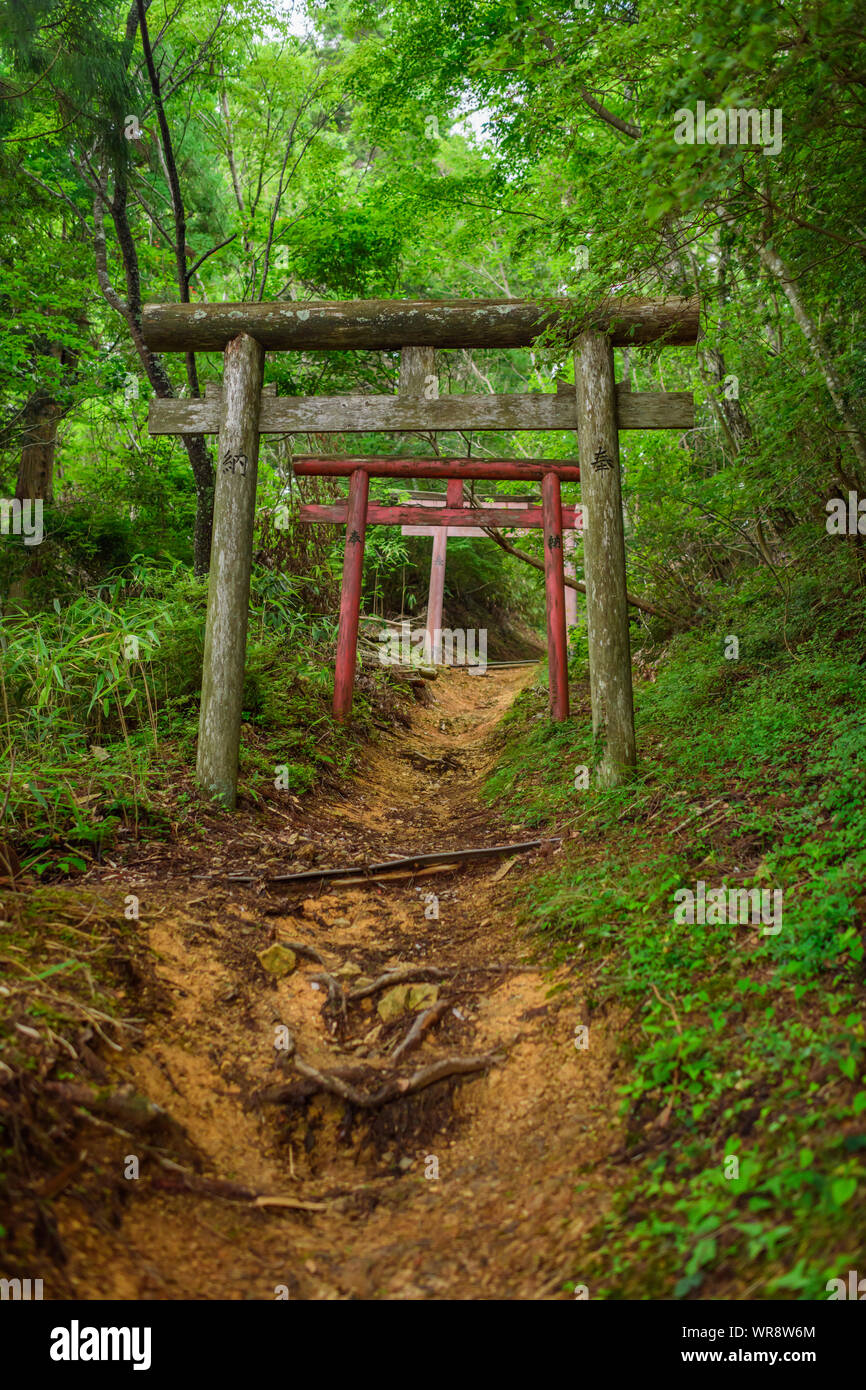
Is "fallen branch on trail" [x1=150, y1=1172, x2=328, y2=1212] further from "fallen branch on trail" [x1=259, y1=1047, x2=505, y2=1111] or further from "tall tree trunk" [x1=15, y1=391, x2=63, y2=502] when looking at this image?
"tall tree trunk" [x1=15, y1=391, x2=63, y2=502]

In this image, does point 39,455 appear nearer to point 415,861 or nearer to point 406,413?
point 406,413

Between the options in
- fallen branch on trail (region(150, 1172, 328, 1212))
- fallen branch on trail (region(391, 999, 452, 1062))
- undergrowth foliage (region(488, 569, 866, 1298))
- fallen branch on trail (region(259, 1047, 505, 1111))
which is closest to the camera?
undergrowth foliage (region(488, 569, 866, 1298))

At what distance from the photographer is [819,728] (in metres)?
4.90

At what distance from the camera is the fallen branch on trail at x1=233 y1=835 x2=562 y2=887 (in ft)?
17.4

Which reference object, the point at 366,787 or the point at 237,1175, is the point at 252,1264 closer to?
the point at 237,1175

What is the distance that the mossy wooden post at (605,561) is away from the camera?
5855mm

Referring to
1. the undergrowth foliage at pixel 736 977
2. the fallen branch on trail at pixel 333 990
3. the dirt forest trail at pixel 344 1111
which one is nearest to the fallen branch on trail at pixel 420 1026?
the dirt forest trail at pixel 344 1111

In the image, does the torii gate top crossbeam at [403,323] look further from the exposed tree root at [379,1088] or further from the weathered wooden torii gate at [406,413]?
the exposed tree root at [379,1088]

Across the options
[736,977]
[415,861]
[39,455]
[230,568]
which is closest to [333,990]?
[415,861]

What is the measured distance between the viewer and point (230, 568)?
633cm

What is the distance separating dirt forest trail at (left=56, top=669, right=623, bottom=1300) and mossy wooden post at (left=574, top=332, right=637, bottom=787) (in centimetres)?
112

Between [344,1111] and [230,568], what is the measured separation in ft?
13.9

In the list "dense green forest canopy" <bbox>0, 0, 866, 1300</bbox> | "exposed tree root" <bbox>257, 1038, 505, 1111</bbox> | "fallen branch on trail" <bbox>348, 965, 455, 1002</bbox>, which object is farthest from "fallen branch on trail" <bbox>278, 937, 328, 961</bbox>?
"exposed tree root" <bbox>257, 1038, 505, 1111</bbox>
